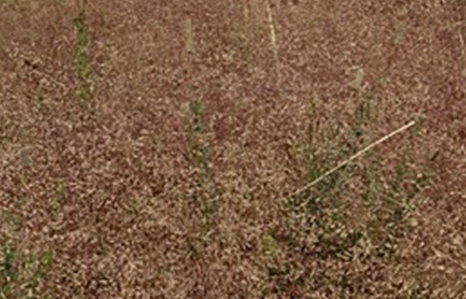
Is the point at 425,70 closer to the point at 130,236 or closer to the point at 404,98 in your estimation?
the point at 404,98

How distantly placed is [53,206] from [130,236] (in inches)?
15.2

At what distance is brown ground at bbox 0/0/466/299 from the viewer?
2820mm

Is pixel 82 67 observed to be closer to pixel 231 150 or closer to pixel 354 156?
pixel 231 150

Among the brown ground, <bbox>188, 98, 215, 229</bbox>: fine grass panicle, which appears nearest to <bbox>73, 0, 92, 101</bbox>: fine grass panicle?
the brown ground

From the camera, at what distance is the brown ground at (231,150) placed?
2.82 m

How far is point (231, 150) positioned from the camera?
11.2 feet

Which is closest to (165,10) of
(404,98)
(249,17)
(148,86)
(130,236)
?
(249,17)

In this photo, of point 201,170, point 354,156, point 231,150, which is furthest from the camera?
point 231,150

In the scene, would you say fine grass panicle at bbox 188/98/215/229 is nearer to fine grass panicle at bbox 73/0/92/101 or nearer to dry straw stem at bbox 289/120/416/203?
dry straw stem at bbox 289/120/416/203

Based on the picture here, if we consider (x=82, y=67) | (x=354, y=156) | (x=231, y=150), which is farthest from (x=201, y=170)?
(x=82, y=67)

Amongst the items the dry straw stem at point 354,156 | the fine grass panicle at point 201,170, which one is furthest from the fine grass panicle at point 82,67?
the dry straw stem at point 354,156

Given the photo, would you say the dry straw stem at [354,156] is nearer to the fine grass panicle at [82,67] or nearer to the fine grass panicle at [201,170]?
the fine grass panicle at [201,170]

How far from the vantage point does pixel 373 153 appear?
3316mm

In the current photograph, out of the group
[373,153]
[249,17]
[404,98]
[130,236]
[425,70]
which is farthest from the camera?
[249,17]
